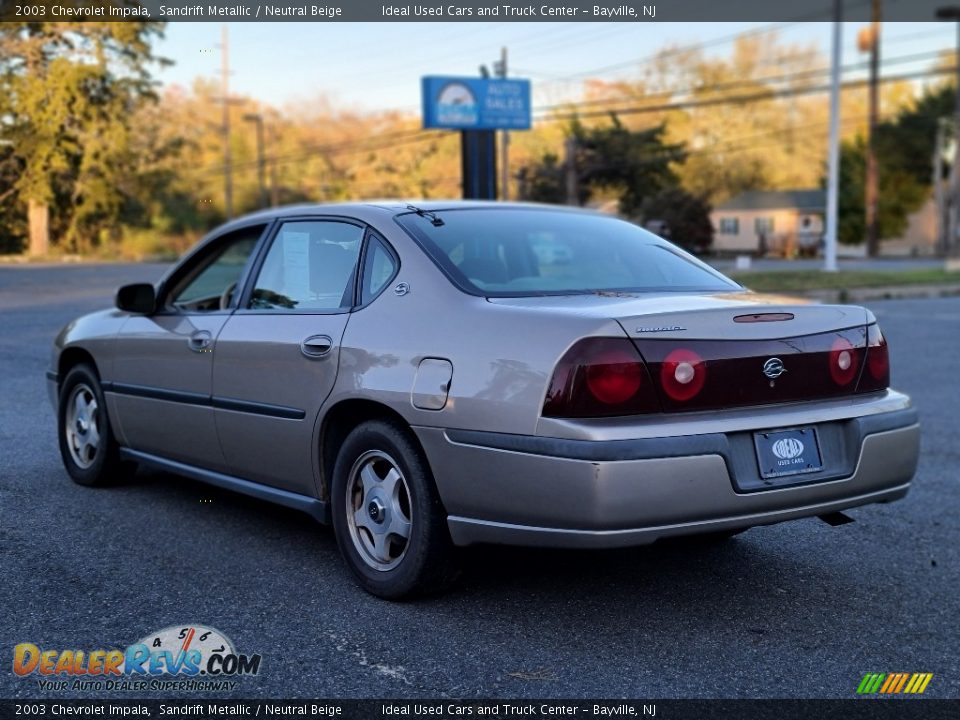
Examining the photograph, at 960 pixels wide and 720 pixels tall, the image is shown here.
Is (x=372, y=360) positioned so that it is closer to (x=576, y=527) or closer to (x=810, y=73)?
(x=576, y=527)

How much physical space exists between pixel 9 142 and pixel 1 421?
42.6 metres

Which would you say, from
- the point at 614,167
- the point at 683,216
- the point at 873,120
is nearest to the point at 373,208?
the point at 683,216

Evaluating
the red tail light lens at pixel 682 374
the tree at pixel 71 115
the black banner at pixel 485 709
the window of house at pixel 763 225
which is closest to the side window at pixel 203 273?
the red tail light lens at pixel 682 374

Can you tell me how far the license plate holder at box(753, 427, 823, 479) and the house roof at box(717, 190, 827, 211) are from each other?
67528 millimetres

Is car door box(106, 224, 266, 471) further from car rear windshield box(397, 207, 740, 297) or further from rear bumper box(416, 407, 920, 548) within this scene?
rear bumper box(416, 407, 920, 548)

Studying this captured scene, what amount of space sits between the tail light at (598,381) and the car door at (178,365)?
203 centimetres

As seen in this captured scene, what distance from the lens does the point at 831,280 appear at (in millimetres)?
27312

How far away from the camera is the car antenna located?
4.65m

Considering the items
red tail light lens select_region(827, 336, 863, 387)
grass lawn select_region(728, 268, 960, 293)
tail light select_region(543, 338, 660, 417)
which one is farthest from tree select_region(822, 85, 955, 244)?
tail light select_region(543, 338, 660, 417)

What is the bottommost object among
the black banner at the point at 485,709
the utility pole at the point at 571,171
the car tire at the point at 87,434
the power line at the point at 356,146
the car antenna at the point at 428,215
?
the black banner at the point at 485,709

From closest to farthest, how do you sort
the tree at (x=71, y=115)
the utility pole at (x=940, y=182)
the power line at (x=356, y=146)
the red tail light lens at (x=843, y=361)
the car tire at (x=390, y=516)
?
the car tire at (x=390, y=516) < the red tail light lens at (x=843, y=361) < the tree at (x=71, y=115) < the utility pole at (x=940, y=182) < the power line at (x=356, y=146)

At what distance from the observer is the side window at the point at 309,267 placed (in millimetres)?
4668

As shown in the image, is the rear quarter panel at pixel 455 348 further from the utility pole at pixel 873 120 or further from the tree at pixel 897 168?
the tree at pixel 897 168

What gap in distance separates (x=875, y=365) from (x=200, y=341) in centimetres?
294
